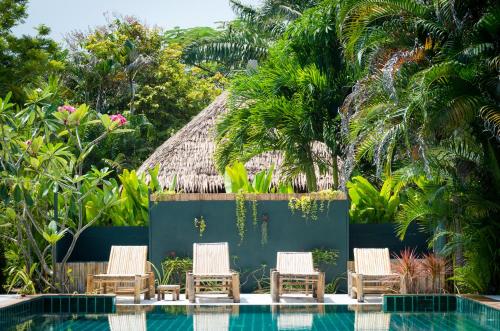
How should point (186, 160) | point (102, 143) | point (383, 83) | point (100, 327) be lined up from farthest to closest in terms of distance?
point (102, 143), point (186, 160), point (383, 83), point (100, 327)

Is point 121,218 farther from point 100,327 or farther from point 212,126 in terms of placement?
point 212,126

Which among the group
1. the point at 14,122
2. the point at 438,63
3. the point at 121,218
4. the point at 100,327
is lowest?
the point at 100,327

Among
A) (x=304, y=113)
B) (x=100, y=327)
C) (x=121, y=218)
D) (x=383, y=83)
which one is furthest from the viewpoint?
(x=304, y=113)

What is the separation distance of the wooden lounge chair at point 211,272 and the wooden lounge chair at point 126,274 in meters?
0.65

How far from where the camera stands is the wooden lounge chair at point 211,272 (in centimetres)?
1286

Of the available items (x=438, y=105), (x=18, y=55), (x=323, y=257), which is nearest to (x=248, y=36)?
(x=18, y=55)

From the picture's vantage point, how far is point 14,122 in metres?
12.5

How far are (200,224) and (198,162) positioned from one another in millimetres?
5657

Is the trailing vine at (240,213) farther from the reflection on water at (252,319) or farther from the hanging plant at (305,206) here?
the reflection on water at (252,319)

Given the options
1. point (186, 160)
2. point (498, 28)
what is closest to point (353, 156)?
point (498, 28)

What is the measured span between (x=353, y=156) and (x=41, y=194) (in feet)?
14.8

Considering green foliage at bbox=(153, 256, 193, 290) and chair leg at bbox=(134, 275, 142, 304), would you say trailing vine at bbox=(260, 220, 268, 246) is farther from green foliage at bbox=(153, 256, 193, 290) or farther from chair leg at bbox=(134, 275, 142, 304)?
chair leg at bbox=(134, 275, 142, 304)

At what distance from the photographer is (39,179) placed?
498 inches

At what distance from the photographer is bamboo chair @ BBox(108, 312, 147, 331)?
1052 centimetres
